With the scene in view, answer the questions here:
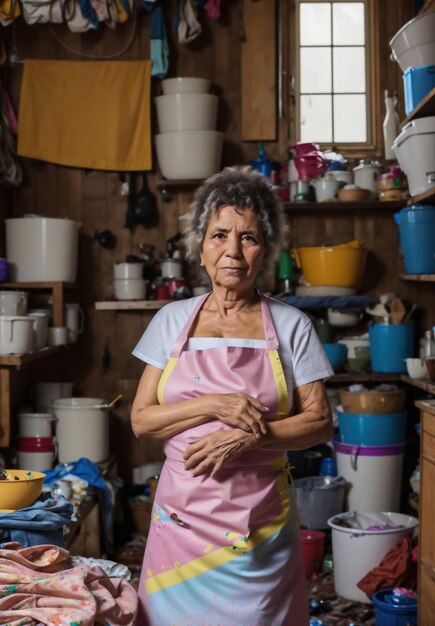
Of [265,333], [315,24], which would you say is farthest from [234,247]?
[315,24]

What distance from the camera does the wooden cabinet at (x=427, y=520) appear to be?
3.46 meters

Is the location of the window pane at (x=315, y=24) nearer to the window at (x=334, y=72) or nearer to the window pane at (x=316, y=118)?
the window at (x=334, y=72)

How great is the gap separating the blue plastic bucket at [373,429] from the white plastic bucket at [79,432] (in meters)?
1.40

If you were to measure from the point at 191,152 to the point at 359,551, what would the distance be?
95.8 inches

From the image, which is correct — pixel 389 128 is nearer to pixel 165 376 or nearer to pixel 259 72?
pixel 259 72

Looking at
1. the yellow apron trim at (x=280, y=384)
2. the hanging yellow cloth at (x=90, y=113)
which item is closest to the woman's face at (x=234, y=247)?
the yellow apron trim at (x=280, y=384)

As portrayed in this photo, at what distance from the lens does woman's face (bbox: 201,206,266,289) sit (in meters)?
2.15

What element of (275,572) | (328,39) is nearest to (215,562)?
(275,572)

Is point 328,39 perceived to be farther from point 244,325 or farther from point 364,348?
point 244,325

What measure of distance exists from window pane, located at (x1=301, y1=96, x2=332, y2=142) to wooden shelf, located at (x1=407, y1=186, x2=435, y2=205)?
89 centimetres

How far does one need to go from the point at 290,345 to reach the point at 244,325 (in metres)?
0.14

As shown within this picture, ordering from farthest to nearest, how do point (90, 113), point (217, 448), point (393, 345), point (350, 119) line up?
point (350, 119), point (90, 113), point (393, 345), point (217, 448)

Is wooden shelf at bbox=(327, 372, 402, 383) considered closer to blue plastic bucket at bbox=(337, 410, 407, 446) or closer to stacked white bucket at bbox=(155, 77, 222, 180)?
blue plastic bucket at bbox=(337, 410, 407, 446)

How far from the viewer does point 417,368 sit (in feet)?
14.7
